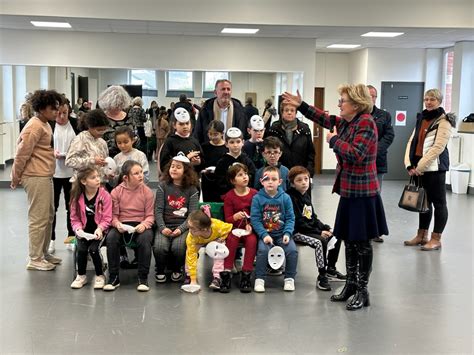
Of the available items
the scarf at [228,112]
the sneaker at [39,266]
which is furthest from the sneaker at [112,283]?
the scarf at [228,112]

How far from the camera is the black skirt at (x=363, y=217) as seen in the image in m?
3.84

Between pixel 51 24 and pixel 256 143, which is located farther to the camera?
pixel 51 24

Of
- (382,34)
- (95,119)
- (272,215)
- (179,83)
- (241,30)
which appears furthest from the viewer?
(179,83)

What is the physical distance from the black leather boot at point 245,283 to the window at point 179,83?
606cm

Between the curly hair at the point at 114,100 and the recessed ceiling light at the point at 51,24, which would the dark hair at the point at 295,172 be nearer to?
the curly hair at the point at 114,100

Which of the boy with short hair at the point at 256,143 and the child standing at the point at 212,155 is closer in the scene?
the child standing at the point at 212,155

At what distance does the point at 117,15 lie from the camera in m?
8.11

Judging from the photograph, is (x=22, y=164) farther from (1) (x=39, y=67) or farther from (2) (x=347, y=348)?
(1) (x=39, y=67)

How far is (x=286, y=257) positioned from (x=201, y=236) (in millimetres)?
673

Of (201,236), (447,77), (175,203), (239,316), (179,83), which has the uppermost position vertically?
(447,77)

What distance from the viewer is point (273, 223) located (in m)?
4.33

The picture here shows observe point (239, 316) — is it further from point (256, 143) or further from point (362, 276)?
point (256, 143)

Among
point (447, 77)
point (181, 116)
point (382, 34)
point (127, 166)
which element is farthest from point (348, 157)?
point (447, 77)

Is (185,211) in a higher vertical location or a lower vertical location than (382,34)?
lower
